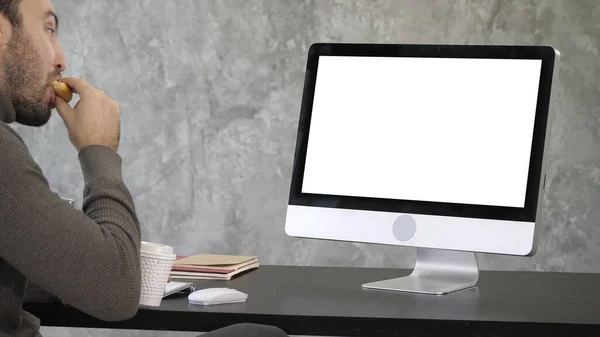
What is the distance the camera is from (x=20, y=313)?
4.28 feet

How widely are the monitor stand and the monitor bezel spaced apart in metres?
0.11

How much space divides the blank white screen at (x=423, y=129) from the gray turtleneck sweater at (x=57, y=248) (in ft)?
2.05

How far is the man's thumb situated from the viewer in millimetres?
1472

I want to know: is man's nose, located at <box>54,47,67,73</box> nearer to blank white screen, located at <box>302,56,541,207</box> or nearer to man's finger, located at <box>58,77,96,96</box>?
man's finger, located at <box>58,77,96,96</box>

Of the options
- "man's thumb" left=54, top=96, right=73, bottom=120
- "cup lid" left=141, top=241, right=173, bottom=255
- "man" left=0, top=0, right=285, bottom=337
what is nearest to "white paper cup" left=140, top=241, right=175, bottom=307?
"cup lid" left=141, top=241, right=173, bottom=255

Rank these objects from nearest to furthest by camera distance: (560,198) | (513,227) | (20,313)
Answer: (20,313) < (513,227) < (560,198)

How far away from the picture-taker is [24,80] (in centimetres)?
142

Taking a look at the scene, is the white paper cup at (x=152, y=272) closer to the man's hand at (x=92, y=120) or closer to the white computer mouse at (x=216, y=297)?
the white computer mouse at (x=216, y=297)

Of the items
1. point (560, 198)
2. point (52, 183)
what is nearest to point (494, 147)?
point (560, 198)

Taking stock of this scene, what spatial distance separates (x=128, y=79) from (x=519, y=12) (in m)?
1.58

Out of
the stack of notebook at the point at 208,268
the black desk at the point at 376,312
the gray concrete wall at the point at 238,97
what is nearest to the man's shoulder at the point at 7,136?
the black desk at the point at 376,312

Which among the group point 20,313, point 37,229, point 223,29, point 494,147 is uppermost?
point 223,29

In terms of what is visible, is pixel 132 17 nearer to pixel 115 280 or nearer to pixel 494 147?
pixel 494 147

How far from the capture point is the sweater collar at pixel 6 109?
54.1 inches
